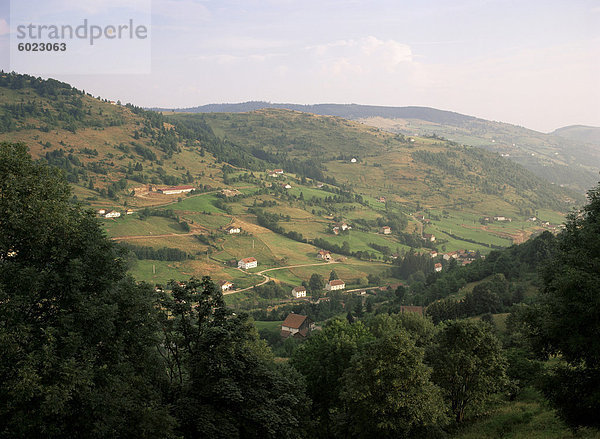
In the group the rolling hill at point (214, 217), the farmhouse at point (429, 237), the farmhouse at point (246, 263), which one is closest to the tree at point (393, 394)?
the rolling hill at point (214, 217)

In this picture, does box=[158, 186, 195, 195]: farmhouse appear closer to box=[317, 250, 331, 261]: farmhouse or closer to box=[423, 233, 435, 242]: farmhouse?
box=[317, 250, 331, 261]: farmhouse

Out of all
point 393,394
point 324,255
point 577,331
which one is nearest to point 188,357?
point 393,394

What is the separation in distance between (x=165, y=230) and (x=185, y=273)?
2813cm

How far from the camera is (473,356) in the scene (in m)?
22.4

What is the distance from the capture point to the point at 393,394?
63.0 feet

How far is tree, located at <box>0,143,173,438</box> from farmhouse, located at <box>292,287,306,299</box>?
295 feet

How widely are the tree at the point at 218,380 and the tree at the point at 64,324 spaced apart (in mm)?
1335

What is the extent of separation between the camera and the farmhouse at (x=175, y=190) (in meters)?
162

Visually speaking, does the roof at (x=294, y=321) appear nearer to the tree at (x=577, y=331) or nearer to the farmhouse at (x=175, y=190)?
the tree at (x=577, y=331)

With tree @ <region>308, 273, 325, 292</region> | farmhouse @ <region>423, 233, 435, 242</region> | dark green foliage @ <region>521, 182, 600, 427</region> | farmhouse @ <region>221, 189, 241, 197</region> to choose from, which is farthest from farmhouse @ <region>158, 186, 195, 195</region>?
dark green foliage @ <region>521, 182, 600, 427</region>

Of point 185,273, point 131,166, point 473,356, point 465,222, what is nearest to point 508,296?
point 473,356

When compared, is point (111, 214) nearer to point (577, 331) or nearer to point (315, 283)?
point (315, 283)

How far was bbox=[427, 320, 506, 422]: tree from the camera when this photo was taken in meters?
22.3

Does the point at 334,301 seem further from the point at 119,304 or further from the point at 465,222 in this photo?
the point at 465,222
